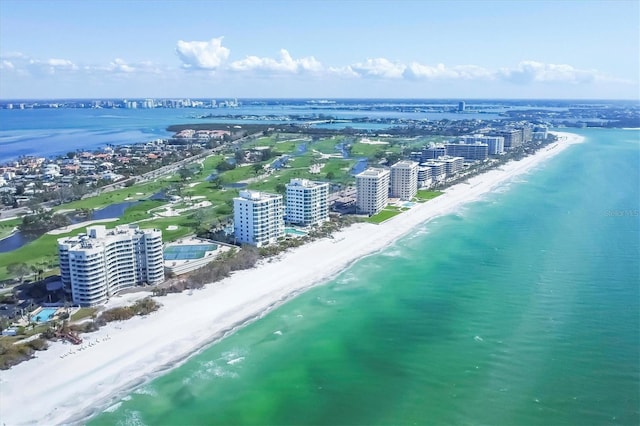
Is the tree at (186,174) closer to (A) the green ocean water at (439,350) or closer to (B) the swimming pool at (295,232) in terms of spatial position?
(B) the swimming pool at (295,232)

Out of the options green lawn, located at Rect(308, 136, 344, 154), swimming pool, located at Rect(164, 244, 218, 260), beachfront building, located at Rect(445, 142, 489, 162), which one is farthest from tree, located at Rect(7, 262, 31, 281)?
beachfront building, located at Rect(445, 142, 489, 162)

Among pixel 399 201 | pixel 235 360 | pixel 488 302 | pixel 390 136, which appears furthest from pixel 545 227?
pixel 390 136

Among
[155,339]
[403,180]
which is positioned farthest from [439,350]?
[403,180]

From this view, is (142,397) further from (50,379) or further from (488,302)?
(488,302)

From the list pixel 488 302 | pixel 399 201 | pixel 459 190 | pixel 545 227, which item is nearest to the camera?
pixel 488 302

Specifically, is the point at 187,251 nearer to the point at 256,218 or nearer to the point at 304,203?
the point at 256,218

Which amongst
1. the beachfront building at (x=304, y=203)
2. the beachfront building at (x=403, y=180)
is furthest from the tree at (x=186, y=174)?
the beachfront building at (x=403, y=180)
